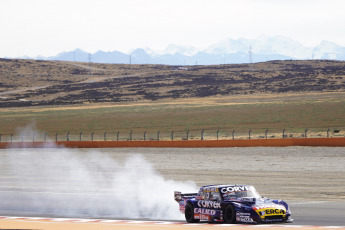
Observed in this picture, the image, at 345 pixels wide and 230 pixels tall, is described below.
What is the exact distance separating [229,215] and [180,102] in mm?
87143

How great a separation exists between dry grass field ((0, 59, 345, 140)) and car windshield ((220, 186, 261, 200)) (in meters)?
37.2

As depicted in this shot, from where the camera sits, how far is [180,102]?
340 feet

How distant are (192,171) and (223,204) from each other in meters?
20.1

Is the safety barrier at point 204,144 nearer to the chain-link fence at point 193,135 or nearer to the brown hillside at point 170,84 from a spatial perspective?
the chain-link fence at point 193,135

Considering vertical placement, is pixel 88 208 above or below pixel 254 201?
below

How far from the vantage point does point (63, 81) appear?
16550 cm

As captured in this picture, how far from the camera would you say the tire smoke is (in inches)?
861

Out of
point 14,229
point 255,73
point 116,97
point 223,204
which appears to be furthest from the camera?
point 255,73

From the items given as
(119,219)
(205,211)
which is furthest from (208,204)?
(119,219)

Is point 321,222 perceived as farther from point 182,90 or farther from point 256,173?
point 182,90

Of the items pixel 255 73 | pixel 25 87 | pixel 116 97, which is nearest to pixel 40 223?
pixel 116 97

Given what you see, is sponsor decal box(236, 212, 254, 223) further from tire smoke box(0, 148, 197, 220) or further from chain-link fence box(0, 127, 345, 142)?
chain-link fence box(0, 127, 345, 142)

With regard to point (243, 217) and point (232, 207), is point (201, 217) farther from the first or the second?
point (243, 217)

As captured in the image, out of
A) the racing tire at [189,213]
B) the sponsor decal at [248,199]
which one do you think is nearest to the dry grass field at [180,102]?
the racing tire at [189,213]
